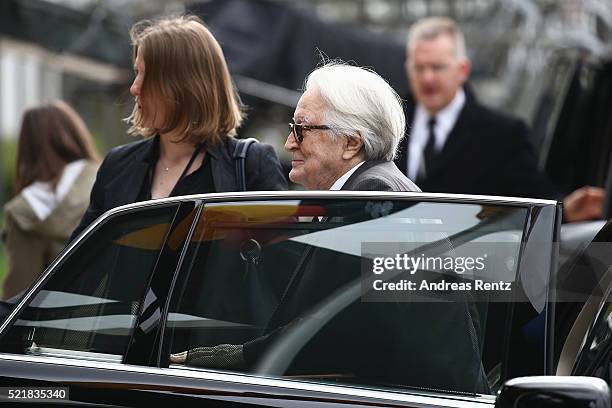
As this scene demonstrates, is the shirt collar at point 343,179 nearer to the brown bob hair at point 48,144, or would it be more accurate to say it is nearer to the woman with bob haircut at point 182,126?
the woman with bob haircut at point 182,126

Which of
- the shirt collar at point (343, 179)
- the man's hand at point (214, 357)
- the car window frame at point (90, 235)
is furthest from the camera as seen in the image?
the shirt collar at point (343, 179)

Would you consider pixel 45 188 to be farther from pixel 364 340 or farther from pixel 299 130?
pixel 364 340

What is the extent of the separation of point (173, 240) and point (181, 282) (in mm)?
117

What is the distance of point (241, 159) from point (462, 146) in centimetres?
329

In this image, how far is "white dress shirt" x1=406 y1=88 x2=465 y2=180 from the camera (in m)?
7.50

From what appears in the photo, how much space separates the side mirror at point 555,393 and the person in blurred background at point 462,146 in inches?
178

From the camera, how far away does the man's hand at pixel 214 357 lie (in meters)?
3.22

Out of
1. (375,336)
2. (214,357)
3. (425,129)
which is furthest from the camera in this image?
(425,129)

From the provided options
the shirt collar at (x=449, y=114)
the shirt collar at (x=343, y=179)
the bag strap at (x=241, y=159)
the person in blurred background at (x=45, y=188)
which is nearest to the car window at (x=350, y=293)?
the shirt collar at (x=343, y=179)

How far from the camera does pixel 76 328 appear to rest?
3.50 metres

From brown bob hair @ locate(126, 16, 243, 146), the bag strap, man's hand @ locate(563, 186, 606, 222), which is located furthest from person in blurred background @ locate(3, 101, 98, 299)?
man's hand @ locate(563, 186, 606, 222)

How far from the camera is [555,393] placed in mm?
2744

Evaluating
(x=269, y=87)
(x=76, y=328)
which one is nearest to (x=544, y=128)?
(x=269, y=87)

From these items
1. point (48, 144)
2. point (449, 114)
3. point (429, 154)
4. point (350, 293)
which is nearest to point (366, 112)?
point (350, 293)
